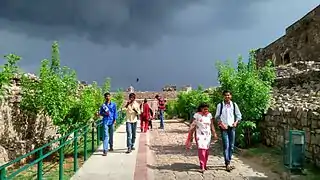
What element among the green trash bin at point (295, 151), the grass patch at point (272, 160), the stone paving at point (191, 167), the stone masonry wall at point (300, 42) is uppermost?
the stone masonry wall at point (300, 42)

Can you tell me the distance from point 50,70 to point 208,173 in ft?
20.0

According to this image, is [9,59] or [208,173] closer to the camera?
[208,173]

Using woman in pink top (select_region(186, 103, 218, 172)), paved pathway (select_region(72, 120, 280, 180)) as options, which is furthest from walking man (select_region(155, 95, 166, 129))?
woman in pink top (select_region(186, 103, 218, 172))

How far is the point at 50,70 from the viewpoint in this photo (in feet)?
40.0

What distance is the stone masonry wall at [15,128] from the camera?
1119cm

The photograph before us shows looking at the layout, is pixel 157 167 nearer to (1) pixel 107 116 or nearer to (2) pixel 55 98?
(1) pixel 107 116

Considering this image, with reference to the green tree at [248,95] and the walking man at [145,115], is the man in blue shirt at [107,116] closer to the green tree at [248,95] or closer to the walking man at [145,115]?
the green tree at [248,95]

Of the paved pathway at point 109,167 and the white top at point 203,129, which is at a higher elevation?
the white top at point 203,129

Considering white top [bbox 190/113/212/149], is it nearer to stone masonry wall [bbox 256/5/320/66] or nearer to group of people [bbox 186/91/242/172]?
group of people [bbox 186/91/242/172]

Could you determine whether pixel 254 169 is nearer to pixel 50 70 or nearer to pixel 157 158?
pixel 157 158

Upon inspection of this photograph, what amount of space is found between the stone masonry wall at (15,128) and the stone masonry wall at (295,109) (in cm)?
697

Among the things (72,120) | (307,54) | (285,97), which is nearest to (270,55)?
(307,54)

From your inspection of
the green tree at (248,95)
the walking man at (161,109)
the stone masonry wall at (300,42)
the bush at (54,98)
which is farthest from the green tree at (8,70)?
the stone masonry wall at (300,42)

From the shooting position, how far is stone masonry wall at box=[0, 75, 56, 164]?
36.7 feet
